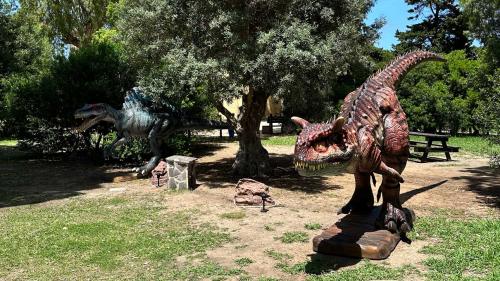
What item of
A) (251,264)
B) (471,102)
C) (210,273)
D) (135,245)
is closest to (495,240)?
(251,264)

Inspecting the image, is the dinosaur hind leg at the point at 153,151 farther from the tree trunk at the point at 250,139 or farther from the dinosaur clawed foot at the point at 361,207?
the dinosaur clawed foot at the point at 361,207

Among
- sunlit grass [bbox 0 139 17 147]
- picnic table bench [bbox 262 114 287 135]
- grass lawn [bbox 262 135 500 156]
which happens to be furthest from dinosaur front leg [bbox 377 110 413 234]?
sunlit grass [bbox 0 139 17 147]

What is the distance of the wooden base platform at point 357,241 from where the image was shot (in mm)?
5891

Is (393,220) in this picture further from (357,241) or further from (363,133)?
(363,133)

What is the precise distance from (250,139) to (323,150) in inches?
279

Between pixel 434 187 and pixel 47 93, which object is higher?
pixel 47 93

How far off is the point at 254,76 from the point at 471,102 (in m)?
15.8

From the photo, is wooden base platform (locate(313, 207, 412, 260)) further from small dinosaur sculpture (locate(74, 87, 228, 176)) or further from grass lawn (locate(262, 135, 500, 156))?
grass lawn (locate(262, 135, 500, 156))

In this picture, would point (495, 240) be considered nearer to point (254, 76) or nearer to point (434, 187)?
point (434, 187)

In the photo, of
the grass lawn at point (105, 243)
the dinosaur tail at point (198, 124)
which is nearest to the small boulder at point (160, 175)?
the grass lawn at point (105, 243)

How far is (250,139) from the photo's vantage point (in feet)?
39.8

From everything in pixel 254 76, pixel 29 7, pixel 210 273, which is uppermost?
pixel 29 7

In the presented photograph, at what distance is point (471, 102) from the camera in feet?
72.6

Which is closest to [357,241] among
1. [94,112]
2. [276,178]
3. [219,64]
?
[219,64]
